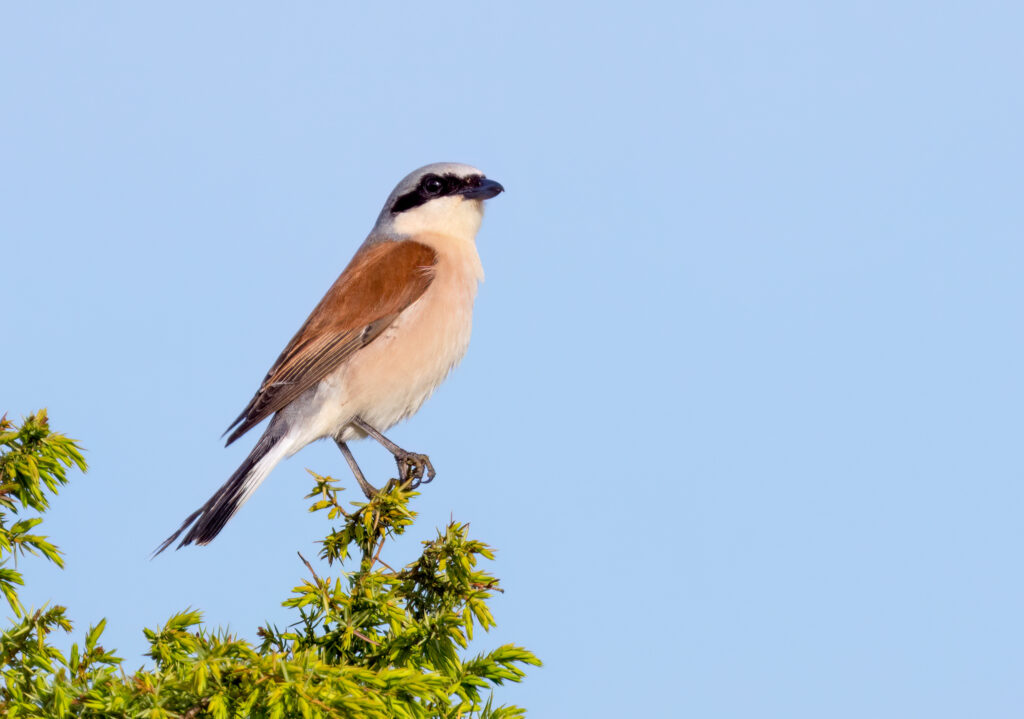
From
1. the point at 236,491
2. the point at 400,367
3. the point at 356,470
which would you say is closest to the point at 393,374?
the point at 400,367

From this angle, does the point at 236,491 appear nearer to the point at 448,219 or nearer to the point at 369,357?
the point at 369,357

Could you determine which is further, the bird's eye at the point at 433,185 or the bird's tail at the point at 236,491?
the bird's eye at the point at 433,185

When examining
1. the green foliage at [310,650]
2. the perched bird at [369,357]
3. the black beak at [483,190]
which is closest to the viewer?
the green foliage at [310,650]

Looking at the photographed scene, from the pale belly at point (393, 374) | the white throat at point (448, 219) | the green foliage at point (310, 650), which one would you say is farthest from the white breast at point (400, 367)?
the green foliage at point (310, 650)

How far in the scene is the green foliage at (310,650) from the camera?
2371 millimetres

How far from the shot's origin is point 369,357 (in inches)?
205

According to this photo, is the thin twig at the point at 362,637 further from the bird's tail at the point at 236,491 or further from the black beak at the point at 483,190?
the black beak at the point at 483,190

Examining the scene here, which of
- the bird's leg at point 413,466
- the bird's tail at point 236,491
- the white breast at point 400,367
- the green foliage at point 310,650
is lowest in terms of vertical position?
the green foliage at point 310,650

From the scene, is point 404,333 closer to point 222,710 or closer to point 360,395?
point 360,395

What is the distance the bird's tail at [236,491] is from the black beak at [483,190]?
1.71 metres

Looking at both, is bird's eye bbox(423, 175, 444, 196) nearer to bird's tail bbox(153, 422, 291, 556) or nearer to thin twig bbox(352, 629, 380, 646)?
bird's tail bbox(153, 422, 291, 556)

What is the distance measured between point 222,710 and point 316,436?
2858 millimetres

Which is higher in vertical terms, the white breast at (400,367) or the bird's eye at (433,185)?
the bird's eye at (433,185)

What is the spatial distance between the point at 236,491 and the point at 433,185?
219 cm
